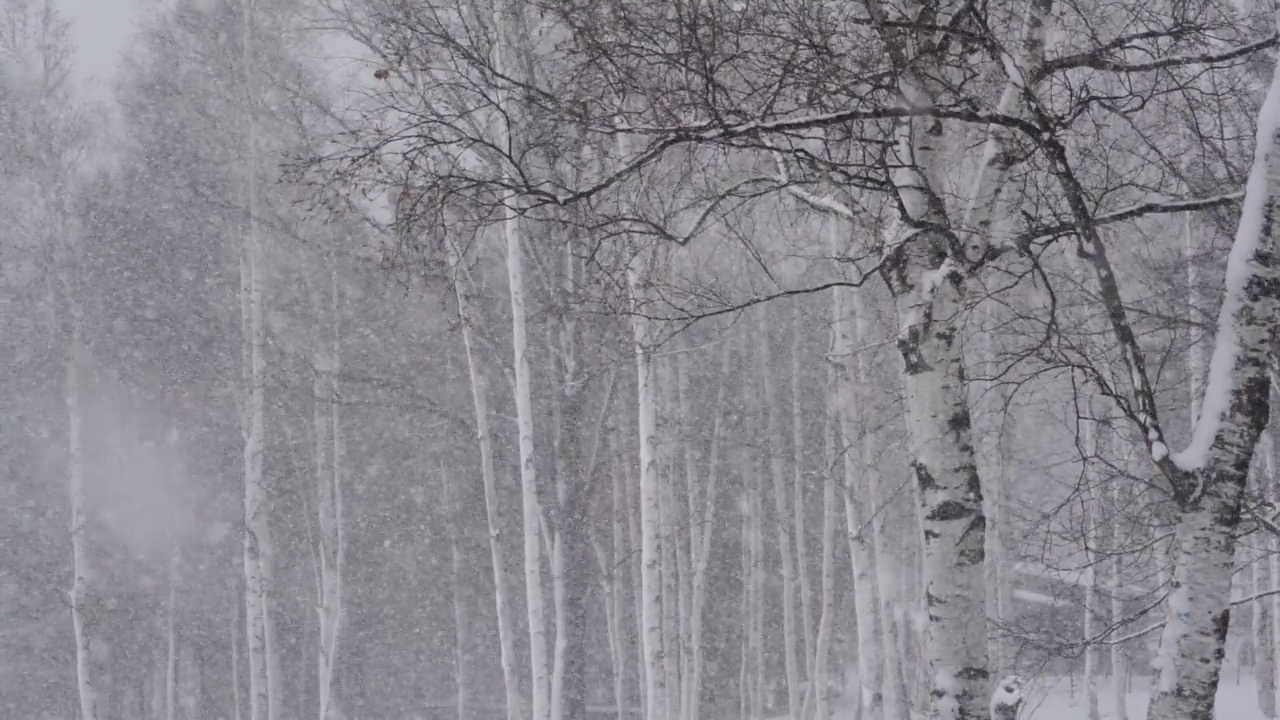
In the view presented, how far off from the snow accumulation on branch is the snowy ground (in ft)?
37.7

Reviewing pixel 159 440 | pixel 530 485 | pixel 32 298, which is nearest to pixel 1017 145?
pixel 530 485

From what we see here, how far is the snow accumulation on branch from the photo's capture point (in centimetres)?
410

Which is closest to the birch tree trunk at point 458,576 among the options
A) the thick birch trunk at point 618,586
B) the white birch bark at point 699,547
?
the thick birch trunk at point 618,586

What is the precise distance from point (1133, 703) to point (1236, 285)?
18.7 meters

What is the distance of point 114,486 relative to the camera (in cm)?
2280

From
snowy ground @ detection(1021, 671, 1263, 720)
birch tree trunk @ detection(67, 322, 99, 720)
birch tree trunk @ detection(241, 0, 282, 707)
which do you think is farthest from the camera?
snowy ground @ detection(1021, 671, 1263, 720)

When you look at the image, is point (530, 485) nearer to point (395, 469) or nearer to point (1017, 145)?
point (1017, 145)

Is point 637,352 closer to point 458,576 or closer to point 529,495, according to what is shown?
point 529,495

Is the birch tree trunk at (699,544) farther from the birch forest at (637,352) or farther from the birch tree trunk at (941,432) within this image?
the birch tree trunk at (941,432)

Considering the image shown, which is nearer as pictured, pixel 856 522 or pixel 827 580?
pixel 856 522

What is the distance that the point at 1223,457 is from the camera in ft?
13.7

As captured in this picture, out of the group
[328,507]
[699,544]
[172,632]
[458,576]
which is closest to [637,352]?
[328,507]

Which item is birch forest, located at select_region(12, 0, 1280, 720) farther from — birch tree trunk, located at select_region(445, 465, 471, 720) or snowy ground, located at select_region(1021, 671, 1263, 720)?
snowy ground, located at select_region(1021, 671, 1263, 720)

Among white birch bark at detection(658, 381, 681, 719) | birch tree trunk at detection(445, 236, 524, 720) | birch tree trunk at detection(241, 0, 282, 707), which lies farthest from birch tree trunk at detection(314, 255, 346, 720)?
birch tree trunk at detection(445, 236, 524, 720)
